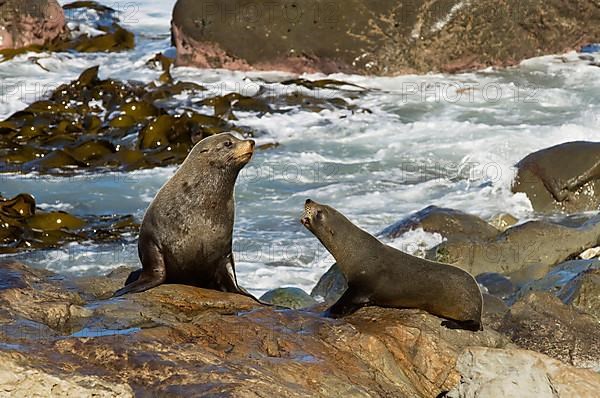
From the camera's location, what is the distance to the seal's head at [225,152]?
21.3 ft

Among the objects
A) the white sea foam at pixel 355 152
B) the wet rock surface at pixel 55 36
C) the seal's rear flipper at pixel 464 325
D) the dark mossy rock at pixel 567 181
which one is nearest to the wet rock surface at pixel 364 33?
the white sea foam at pixel 355 152

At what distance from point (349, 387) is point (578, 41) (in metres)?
14.2

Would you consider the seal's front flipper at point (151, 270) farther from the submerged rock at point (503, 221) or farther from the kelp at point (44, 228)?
the submerged rock at point (503, 221)

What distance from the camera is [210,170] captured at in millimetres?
6543

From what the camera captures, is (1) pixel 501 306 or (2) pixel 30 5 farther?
(2) pixel 30 5

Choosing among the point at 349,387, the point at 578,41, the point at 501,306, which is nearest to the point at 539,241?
the point at 501,306

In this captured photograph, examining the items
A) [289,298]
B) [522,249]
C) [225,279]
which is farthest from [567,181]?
[225,279]

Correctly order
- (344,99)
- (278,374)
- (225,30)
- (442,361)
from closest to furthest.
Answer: (278,374)
(442,361)
(344,99)
(225,30)

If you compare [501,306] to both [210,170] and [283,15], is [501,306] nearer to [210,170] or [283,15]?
[210,170]

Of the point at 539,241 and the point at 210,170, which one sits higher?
the point at 210,170

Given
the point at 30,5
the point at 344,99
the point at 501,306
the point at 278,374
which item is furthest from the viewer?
the point at 30,5

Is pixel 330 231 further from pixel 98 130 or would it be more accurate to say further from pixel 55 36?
pixel 55 36

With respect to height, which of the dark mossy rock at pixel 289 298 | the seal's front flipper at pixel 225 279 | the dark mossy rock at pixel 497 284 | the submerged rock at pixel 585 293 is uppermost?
the seal's front flipper at pixel 225 279

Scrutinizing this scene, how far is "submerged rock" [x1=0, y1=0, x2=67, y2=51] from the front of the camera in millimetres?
18500
